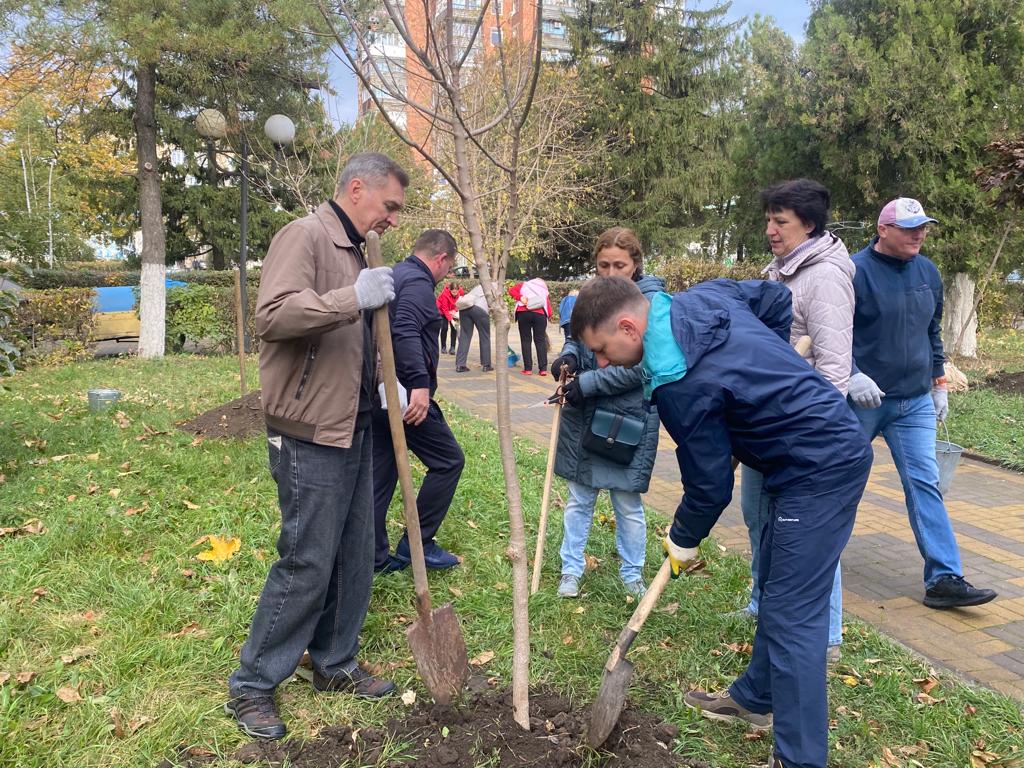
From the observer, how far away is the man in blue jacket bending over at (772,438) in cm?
227

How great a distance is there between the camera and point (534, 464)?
20.6 feet

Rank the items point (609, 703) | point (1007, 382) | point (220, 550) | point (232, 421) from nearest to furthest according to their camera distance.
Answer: point (609, 703)
point (220, 550)
point (232, 421)
point (1007, 382)

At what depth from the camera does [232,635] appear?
3174 mm

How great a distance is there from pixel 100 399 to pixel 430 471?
5.13 meters

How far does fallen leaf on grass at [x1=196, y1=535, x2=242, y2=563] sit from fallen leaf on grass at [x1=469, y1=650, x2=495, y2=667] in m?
1.53

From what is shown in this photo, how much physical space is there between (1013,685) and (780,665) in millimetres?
1412

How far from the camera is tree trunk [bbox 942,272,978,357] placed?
41.9 feet

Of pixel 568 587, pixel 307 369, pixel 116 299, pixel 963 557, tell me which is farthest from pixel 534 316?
pixel 116 299

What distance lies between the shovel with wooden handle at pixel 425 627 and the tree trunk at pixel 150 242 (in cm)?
1186

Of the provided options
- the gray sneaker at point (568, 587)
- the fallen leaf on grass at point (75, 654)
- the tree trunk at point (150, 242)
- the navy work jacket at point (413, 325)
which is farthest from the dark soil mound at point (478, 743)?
the tree trunk at point (150, 242)

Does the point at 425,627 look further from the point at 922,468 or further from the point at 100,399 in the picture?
the point at 100,399

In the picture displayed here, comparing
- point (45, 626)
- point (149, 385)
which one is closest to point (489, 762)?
point (45, 626)

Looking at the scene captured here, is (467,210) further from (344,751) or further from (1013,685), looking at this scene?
(1013,685)

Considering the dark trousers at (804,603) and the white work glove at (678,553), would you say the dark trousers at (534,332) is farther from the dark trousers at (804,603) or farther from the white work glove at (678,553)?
the dark trousers at (804,603)
